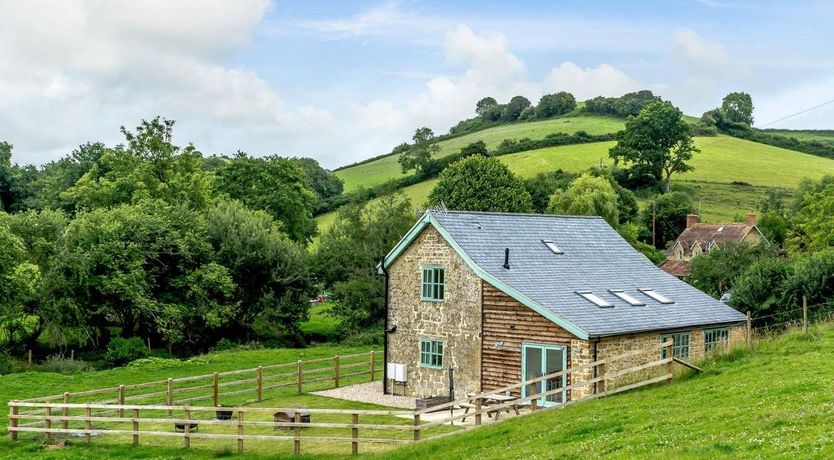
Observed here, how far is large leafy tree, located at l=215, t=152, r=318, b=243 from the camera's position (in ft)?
226

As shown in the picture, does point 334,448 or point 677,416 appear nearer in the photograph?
point 677,416

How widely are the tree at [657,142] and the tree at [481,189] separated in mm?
32307

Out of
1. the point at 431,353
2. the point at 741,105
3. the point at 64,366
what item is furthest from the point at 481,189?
the point at 741,105

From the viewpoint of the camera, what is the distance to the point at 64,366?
36.4 metres

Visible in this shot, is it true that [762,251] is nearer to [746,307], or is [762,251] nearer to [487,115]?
[746,307]

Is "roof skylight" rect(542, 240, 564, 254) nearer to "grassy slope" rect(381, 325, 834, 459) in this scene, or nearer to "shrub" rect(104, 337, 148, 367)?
"grassy slope" rect(381, 325, 834, 459)

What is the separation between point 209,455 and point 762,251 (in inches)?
1474

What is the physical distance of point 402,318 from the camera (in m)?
28.5

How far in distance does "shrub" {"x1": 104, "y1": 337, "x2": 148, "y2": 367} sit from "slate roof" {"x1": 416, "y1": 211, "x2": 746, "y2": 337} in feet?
65.4

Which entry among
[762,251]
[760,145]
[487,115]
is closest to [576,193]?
[762,251]

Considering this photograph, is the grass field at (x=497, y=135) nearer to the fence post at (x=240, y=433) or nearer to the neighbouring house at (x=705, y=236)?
the neighbouring house at (x=705, y=236)

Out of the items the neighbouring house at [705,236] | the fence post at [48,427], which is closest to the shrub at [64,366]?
the fence post at [48,427]

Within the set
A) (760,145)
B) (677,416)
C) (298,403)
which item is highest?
(760,145)

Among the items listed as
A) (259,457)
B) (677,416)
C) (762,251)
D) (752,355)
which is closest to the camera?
(677,416)
